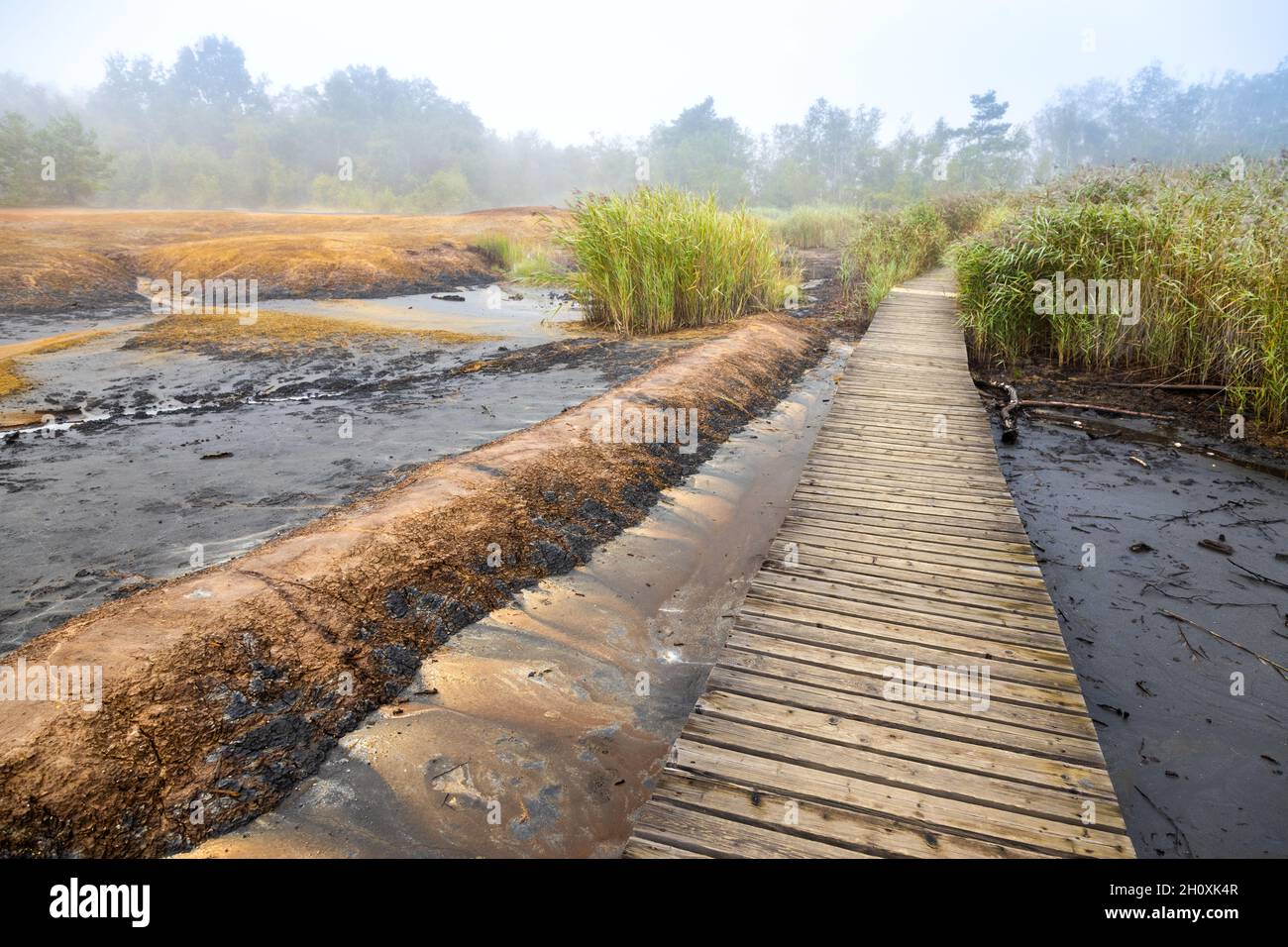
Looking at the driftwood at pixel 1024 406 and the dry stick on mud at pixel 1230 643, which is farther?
the driftwood at pixel 1024 406

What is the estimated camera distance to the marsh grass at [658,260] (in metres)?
8.44

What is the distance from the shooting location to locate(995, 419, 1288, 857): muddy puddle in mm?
2346

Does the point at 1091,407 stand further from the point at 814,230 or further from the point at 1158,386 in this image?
the point at 814,230

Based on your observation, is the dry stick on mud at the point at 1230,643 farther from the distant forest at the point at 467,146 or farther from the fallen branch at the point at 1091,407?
the distant forest at the point at 467,146

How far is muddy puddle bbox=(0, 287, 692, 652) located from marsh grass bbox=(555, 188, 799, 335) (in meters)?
0.67

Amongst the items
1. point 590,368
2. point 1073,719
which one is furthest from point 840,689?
point 590,368

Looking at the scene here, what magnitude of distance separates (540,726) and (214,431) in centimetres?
420

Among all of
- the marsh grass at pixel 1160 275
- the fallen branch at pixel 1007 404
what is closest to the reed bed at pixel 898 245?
the marsh grass at pixel 1160 275

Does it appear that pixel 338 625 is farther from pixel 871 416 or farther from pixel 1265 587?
pixel 1265 587

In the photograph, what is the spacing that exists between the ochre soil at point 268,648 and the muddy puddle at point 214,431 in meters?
0.53

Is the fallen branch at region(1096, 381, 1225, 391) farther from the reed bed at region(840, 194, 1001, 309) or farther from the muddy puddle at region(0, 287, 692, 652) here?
the muddy puddle at region(0, 287, 692, 652)

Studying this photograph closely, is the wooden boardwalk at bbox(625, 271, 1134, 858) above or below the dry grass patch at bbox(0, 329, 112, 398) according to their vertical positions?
below

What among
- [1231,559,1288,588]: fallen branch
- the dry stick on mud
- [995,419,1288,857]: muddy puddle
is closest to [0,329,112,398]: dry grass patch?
[995,419,1288,857]: muddy puddle
